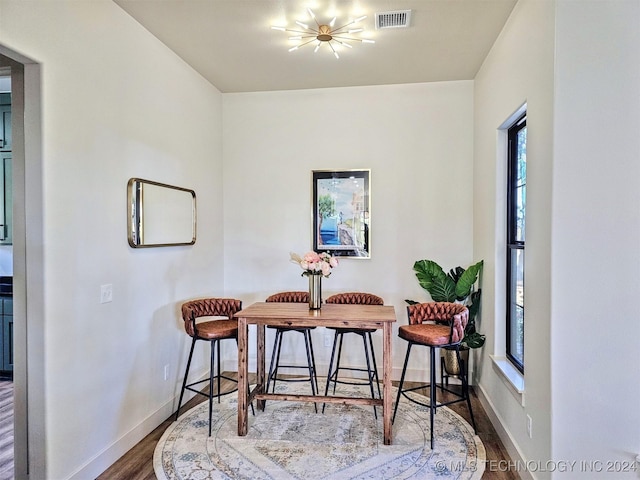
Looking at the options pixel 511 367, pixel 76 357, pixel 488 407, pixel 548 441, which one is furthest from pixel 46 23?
pixel 488 407

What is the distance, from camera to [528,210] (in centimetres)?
236

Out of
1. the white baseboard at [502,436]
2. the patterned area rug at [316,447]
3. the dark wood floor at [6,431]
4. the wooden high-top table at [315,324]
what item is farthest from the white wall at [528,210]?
the dark wood floor at [6,431]

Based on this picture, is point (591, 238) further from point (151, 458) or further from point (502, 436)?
point (151, 458)

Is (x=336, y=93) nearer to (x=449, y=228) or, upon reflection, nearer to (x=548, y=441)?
(x=449, y=228)

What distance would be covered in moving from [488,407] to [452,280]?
44.7 inches

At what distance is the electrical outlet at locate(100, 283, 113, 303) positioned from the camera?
2572 millimetres

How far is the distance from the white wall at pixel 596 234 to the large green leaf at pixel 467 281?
64.3 inches

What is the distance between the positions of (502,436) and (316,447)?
1.35 metres

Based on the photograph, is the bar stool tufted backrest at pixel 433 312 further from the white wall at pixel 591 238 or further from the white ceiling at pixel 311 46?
the white ceiling at pixel 311 46

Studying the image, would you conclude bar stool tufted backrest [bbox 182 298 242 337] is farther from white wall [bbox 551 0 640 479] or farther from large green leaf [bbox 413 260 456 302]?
white wall [bbox 551 0 640 479]

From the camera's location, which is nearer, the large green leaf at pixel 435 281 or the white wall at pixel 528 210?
the white wall at pixel 528 210

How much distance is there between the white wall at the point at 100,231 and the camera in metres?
2.18

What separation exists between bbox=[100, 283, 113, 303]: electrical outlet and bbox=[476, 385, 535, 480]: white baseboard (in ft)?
8.90

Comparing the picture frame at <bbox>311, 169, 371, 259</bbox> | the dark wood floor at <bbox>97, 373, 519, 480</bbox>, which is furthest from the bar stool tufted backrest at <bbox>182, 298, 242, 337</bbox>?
the picture frame at <bbox>311, 169, 371, 259</bbox>
